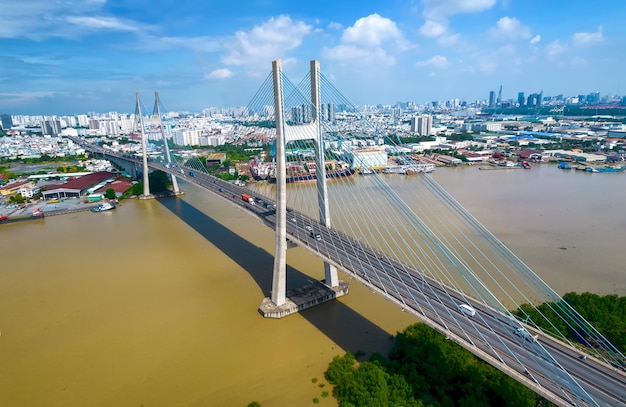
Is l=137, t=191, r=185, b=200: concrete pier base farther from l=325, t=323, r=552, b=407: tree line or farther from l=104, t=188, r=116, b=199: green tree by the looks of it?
l=325, t=323, r=552, b=407: tree line

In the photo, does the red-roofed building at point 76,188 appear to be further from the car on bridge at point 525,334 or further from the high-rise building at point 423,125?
the high-rise building at point 423,125

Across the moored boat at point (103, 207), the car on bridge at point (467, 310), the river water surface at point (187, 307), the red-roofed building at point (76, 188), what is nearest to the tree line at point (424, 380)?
the river water surface at point (187, 307)

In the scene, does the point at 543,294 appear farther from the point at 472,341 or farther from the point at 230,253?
the point at 230,253

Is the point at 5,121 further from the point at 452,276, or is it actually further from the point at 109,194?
the point at 452,276

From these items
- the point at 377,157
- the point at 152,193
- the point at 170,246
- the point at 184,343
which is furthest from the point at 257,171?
the point at 184,343

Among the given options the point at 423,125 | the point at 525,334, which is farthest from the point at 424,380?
the point at 423,125
